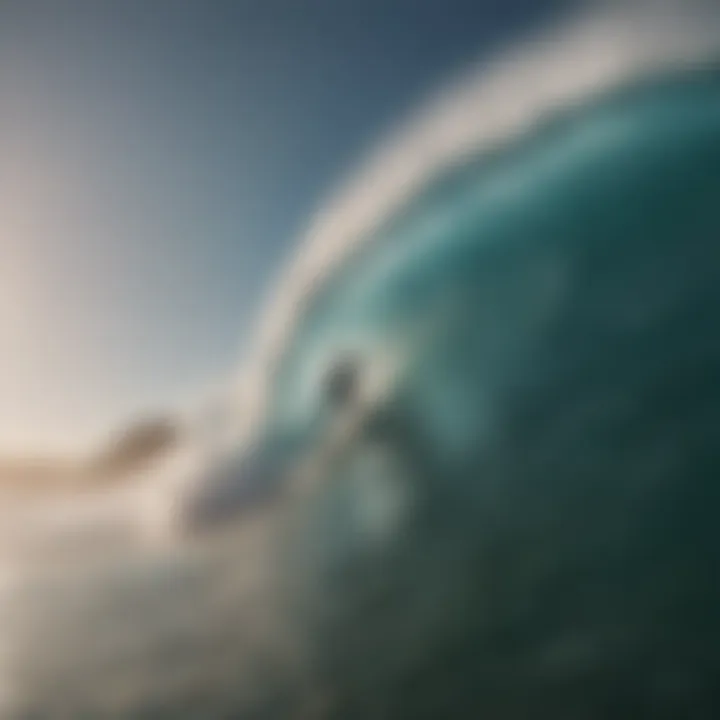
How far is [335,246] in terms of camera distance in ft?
3.99

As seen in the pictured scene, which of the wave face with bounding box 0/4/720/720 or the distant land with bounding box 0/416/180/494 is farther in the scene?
the distant land with bounding box 0/416/180/494

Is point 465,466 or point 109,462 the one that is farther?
point 109,462

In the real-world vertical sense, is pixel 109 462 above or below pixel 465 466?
above

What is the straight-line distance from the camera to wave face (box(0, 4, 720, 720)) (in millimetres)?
1051

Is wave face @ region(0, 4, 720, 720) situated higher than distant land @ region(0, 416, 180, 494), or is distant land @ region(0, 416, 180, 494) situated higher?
distant land @ region(0, 416, 180, 494)

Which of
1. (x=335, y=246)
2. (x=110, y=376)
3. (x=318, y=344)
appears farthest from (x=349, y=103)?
(x=110, y=376)

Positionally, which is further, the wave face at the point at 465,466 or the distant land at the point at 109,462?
the distant land at the point at 109,462

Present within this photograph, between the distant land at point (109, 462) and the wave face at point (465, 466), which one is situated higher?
the distant land at point (109, 462)

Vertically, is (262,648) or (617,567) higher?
(262,648)

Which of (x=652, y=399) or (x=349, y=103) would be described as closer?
(x=652, y=399)

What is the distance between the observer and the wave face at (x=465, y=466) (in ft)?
3.45

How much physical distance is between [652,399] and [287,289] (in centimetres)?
42

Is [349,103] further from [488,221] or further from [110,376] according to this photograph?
[110,376]

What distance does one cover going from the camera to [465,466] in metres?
1.13
